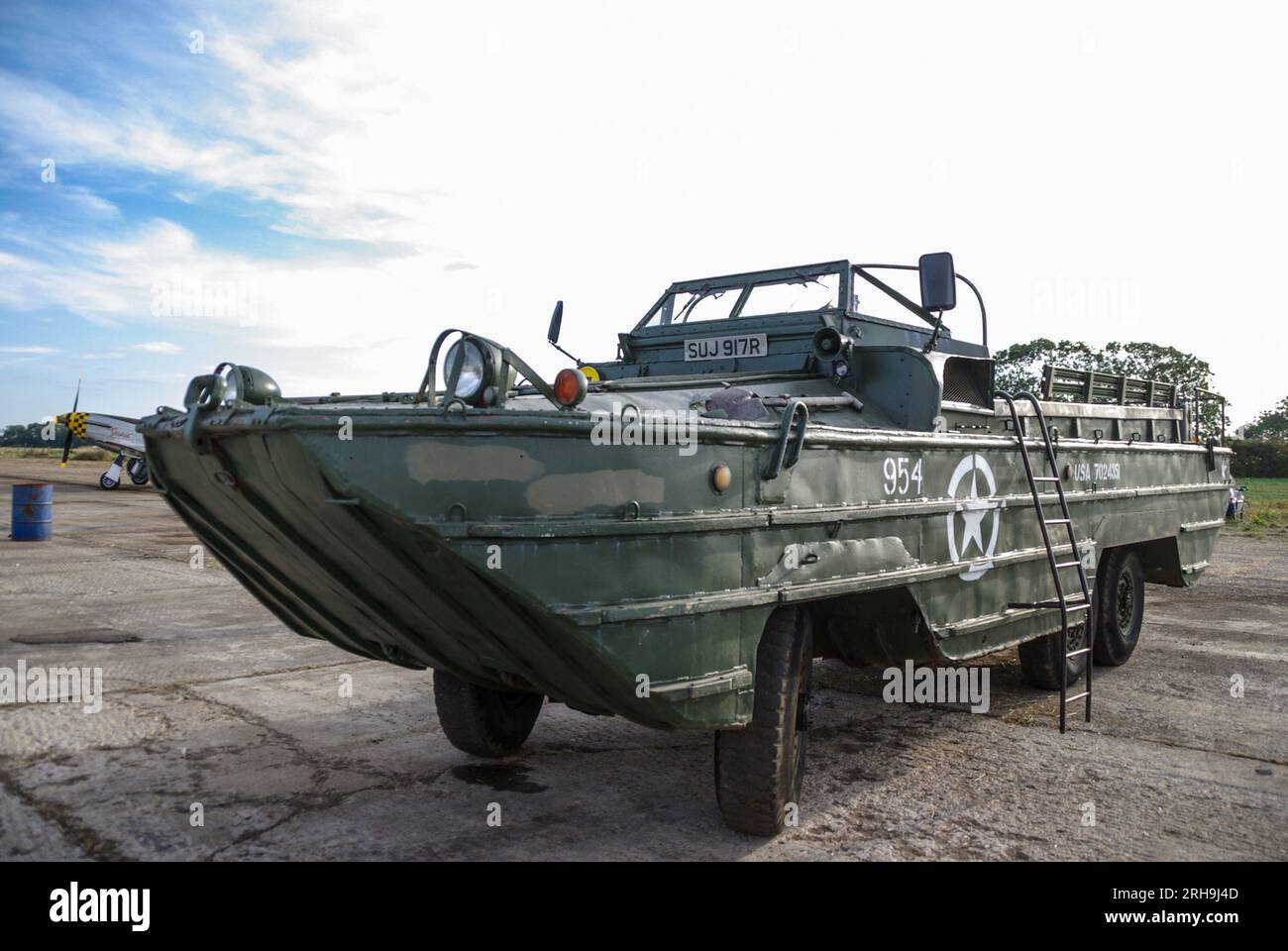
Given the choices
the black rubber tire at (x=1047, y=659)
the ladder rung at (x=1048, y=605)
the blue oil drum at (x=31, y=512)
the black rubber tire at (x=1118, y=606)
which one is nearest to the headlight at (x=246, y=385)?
the ladder rung at (x=1048, y=605)

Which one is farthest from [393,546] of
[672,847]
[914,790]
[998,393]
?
[998,393]

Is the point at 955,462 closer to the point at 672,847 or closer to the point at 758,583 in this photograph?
the point at 758,583

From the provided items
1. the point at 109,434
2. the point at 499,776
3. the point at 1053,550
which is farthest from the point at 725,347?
the point at 109,434

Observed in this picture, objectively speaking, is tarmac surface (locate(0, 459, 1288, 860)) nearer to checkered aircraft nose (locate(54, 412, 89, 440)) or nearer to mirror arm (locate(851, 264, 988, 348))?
mirror arm (locate(851, 264, 988, 348))

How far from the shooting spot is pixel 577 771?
4871 millimetres

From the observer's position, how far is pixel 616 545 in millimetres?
3346

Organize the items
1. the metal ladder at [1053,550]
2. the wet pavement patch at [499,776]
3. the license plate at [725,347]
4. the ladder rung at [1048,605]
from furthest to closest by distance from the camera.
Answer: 1. the license plate at [725,347]
2. the ladder rung at [1048,605]
3. the metal ladder at [1053,550]
4. the wet pavement patch at [499,776]

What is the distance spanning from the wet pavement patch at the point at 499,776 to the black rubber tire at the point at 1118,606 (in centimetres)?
420

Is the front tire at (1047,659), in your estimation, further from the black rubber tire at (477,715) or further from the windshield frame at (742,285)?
the black rubber tire at (477,715)
